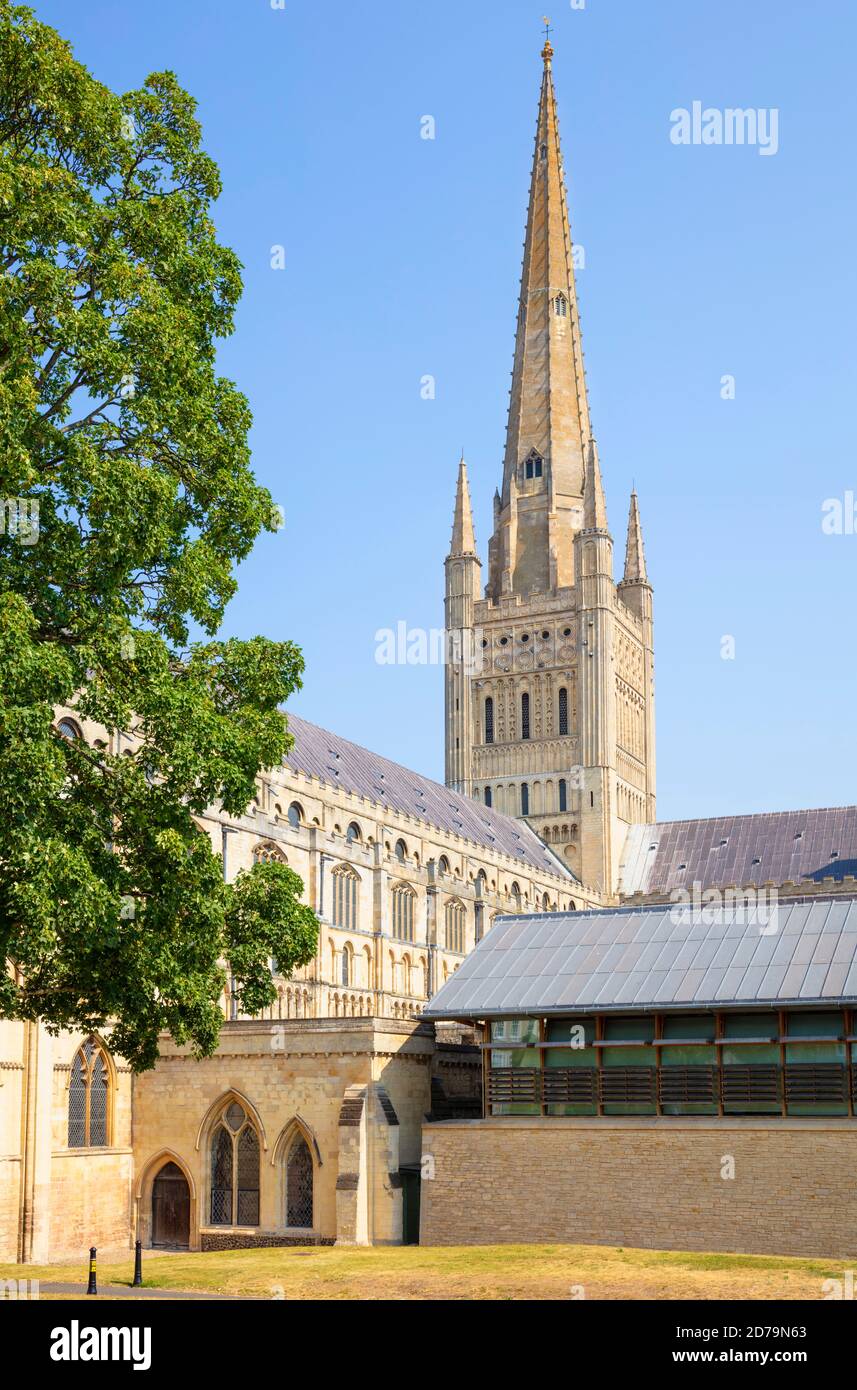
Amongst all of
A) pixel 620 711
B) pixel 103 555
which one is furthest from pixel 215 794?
pixel 620 711

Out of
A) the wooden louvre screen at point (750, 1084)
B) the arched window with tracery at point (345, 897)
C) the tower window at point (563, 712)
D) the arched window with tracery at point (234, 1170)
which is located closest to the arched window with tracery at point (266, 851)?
the arched window with tracery at point (345, 897)

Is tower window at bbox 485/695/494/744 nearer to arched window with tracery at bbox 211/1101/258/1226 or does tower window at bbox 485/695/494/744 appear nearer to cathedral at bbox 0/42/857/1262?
cathedral at bbox 0/42/857/1262

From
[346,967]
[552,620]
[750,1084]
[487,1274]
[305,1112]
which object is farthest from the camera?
[552,620]

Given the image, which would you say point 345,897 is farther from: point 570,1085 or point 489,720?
point 489,720

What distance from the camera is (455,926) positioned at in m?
69.9

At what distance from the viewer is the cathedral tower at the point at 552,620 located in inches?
3686

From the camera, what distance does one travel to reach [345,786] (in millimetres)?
65688

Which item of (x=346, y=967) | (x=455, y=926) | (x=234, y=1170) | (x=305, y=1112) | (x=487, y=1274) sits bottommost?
(x=487, y=1274)

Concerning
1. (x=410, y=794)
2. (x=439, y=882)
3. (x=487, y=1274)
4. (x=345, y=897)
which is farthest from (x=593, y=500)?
(x=487, y=1274)

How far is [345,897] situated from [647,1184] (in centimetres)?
2925

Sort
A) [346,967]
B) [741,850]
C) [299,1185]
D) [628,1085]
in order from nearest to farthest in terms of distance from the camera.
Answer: [628,1085] < [299,1185] < [346,967] < [741,850]

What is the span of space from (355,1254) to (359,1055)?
19.7 feet

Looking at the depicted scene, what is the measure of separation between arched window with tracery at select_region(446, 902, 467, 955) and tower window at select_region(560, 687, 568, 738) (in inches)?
1022
